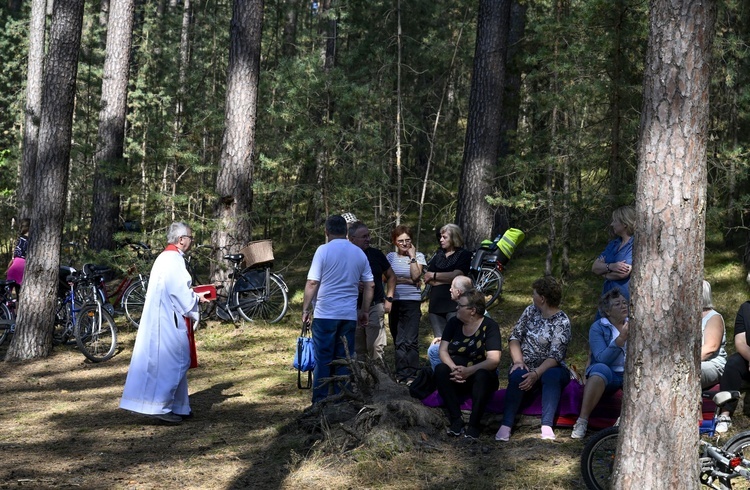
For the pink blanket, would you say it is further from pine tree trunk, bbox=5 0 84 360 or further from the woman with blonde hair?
pine tree trunk, bbox=5 0 84 360

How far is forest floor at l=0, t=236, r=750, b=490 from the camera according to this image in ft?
20.9

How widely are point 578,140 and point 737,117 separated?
3.17m

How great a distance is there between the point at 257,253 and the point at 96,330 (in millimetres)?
2878

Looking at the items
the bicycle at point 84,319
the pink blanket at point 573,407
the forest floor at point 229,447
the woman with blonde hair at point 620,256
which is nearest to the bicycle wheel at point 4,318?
the bicycle at point 84,319

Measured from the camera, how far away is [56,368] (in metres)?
11.4

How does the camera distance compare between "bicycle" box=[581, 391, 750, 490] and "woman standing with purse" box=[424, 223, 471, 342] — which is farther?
"woman standing with purse" box=[424, 223, 471, 342]

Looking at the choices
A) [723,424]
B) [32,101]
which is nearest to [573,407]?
[723,424]

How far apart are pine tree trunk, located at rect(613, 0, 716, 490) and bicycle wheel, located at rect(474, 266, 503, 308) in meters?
9.19

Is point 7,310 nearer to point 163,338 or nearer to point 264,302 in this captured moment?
point 264,302

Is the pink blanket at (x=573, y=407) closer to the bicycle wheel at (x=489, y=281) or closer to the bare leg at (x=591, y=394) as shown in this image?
the bare leg at (x=591, y=394)

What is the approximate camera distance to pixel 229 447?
7453 mm

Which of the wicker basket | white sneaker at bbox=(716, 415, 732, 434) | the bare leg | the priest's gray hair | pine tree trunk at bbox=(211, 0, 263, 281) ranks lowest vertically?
white sneaker at bbox=(716, 415, 732, 434)

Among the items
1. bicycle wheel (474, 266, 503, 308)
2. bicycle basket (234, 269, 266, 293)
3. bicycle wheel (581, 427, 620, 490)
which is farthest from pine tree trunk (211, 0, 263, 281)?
bicycle wheel (581, 427, 620, 490)

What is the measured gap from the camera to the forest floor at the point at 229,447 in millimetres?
6355
